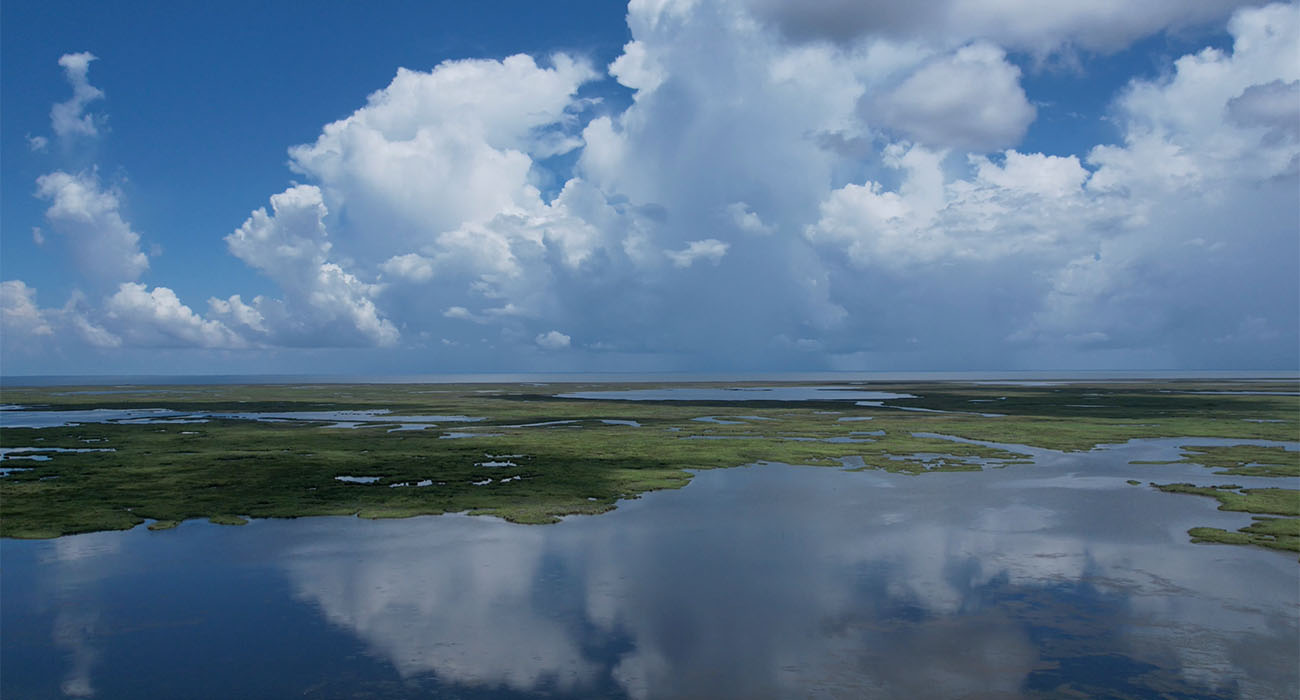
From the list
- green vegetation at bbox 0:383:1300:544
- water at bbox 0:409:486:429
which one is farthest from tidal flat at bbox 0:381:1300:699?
water at bbox 0:409:486:429

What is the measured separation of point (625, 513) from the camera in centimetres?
3609

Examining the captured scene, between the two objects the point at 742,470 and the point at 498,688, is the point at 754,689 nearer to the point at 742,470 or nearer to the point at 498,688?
the point at 498,688

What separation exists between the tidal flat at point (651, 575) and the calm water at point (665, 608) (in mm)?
110

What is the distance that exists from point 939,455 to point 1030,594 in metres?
33.7

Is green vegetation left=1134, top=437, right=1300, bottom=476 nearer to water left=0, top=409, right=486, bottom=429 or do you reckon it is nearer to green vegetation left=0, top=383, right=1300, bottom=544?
green vegetation left=0, top=383, right=1300, bottom=544

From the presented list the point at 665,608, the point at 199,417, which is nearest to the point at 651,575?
the point at 665,608

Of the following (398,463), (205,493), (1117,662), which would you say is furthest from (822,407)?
(1117,662)

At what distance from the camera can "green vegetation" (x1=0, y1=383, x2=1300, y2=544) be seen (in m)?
37.0

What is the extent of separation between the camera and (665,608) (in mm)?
22547

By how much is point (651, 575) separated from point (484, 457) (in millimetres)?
31458

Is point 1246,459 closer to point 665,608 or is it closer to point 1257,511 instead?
point 1257,511

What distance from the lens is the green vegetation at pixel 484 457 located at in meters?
37.0

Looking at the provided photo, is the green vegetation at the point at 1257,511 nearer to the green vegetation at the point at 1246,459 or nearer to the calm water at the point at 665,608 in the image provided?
the calm water at the point at 665,608

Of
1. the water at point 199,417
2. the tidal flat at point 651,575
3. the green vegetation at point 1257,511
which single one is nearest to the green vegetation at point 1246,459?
the tidal flat at point 651,575
